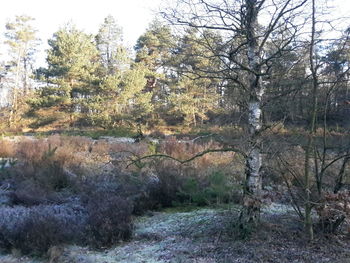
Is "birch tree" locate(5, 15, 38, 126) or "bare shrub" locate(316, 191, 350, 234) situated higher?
"birch tree" locate(5, 15, 38, 126)

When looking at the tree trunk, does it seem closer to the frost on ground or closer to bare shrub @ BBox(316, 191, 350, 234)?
the frost on ground

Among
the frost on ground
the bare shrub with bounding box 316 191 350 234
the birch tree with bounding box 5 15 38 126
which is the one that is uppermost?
the birch tree with bounding box 5 15 38 126

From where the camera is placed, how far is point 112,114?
30188mm

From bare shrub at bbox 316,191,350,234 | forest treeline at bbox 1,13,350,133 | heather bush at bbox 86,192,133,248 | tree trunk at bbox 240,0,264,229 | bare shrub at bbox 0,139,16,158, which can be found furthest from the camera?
forest treeline at bbox 1,13,350,133

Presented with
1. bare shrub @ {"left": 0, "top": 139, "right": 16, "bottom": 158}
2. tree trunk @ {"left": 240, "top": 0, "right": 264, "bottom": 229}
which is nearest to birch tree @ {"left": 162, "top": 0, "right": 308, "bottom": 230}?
tree trunk @ {"left": 240, "top": 0, "right": 264, "bottom": 229}

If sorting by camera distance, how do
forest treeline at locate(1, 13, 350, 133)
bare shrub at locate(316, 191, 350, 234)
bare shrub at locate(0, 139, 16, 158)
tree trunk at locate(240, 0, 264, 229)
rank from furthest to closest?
1. forest treeline at locate(1, 13, 350, 133)
2. bare shrub at locate(0, 139, 16, 158)
3. tree trunk at locate(240, 0, 264, 229)
4. bare shrub at locate(316, 191, 350, 234)

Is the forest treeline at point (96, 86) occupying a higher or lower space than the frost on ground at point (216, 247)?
higher

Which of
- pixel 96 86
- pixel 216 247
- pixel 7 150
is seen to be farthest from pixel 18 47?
pixel 216 247

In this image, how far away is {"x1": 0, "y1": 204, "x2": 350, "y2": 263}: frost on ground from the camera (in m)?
3.99

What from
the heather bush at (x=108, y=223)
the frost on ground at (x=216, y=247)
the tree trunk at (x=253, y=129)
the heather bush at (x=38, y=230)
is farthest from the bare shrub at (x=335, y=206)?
the heather bush at (x=38, y=230)

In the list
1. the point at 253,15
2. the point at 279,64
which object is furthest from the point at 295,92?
the point at 253,15

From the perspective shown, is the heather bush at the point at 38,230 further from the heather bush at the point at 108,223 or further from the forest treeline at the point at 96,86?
the forest treeline at the point at 96,86

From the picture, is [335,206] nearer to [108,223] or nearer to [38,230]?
[108,223]

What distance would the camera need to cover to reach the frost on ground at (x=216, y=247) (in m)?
3.99
